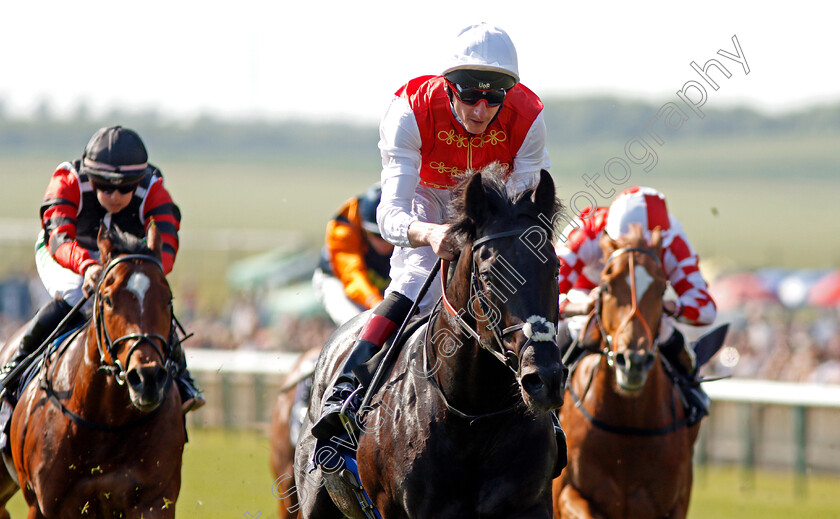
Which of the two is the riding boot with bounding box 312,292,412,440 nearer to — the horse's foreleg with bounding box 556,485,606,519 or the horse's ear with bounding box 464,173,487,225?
the horse's ear with bounding box 464,173,487,225

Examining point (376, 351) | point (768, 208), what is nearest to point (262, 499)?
point (376, 351)

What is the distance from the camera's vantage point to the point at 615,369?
612cm

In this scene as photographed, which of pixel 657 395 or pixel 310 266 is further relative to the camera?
pixel 310 266

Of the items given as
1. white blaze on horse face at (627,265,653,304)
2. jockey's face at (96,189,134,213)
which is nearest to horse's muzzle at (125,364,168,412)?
jockey's face at (96,189,134,213)

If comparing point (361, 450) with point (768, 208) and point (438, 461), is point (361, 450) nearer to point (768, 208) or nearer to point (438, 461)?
point (438, 461)

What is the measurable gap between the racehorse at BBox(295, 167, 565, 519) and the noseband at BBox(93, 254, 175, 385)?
53.5 inches

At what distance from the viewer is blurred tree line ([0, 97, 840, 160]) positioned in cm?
7556

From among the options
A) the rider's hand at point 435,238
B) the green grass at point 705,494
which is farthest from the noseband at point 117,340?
the green grass at point 705,494

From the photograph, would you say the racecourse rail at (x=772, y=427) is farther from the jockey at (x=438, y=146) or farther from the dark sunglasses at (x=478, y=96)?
the dark sunglasses at (x=478, y=96)

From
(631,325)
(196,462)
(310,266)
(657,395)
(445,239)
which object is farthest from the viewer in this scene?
(310,266)

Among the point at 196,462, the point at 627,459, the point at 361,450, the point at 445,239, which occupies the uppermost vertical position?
the point at 445,239

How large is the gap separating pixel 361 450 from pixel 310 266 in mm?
32148

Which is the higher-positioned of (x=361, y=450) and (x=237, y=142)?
(x=361, y=450)

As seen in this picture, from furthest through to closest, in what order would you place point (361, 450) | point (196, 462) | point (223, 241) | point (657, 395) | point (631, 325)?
1. point (223, 241)
2. point (196, 462)
3. point (657, 395)
4. point (631, 325)
5. point (361, 450)
